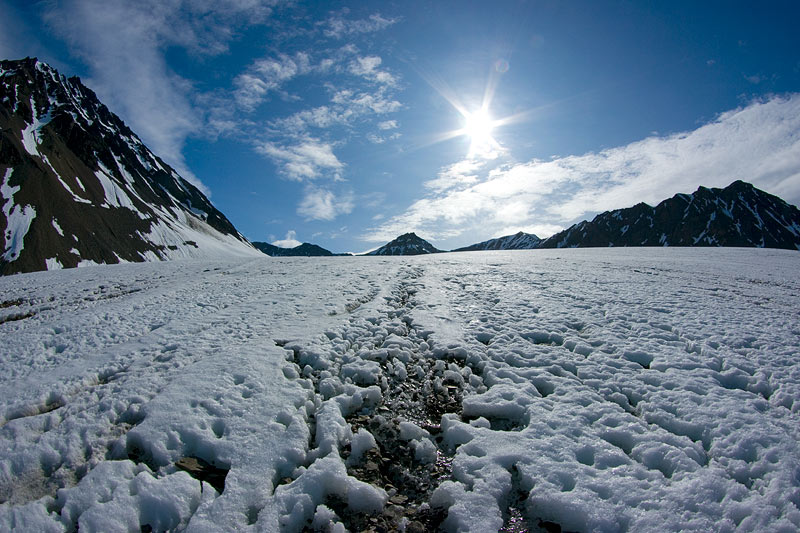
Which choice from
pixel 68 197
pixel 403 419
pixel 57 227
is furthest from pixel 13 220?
pixel 403 419

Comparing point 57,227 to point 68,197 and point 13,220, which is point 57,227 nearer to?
point 13,220

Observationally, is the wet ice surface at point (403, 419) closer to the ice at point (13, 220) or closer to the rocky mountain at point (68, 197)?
the ice at point (13, 220)

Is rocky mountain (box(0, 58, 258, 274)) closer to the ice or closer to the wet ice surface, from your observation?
the ice

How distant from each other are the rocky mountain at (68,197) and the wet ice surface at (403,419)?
10807 cm

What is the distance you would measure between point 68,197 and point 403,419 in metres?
148

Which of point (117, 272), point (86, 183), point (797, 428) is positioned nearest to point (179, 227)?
point (86, 183)

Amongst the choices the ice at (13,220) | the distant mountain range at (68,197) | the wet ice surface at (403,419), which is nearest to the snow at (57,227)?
the distant mountain range at (68,197)

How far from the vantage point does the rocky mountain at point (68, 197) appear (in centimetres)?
8950

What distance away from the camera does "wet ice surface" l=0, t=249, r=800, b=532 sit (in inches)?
182

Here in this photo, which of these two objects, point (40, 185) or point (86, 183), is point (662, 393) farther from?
point (86, 183)

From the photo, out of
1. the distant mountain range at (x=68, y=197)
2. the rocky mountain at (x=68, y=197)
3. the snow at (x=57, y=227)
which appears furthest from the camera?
the snow at (x=57, y=227)

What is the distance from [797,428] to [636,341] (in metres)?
3.96

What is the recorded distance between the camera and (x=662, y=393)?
7184 millimetres

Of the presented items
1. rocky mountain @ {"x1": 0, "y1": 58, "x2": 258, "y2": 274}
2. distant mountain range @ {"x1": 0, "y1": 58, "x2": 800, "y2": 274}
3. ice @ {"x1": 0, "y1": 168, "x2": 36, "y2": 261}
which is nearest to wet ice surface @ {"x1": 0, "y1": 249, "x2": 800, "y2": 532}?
ice @ {"x1": 0, "y1": 168, "x2": 36, "y2": 261}
